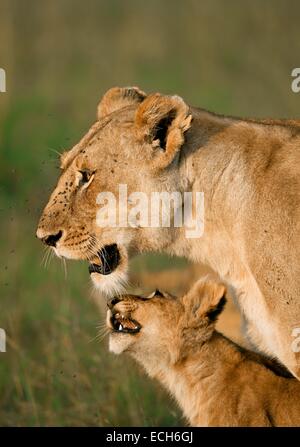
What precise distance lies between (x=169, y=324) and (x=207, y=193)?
63cm

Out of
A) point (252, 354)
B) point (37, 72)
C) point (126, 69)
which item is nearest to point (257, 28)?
point (126, 69)

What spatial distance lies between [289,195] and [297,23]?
7209 mm

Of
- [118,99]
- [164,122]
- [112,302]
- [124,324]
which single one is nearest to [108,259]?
[112,302]

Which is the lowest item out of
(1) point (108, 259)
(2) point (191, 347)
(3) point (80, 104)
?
(2) point (191, 347)

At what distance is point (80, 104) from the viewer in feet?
37.8

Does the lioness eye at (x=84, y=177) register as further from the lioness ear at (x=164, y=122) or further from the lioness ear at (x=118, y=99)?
the lioness ear at (x=118, y=99)

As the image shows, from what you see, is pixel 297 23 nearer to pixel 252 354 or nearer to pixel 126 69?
pixel 126 69

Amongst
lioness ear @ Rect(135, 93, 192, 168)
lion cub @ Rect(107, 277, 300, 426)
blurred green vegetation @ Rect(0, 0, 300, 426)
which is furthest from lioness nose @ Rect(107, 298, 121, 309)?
blurred green vegetation @ Rect(0, 0, 300, 426)

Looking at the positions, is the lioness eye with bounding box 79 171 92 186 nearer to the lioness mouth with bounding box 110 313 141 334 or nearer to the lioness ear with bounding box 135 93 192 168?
the lioness ear with bounding box 135 93 192 168

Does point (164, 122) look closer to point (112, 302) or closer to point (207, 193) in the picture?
point (207, 193)

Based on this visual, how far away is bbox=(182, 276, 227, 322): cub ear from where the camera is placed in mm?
4762

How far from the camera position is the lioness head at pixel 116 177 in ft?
14.4

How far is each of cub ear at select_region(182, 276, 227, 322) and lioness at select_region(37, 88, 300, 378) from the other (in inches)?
9.2

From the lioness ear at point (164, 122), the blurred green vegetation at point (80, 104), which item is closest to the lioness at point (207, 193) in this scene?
the lioness ear at point (164, 122)
